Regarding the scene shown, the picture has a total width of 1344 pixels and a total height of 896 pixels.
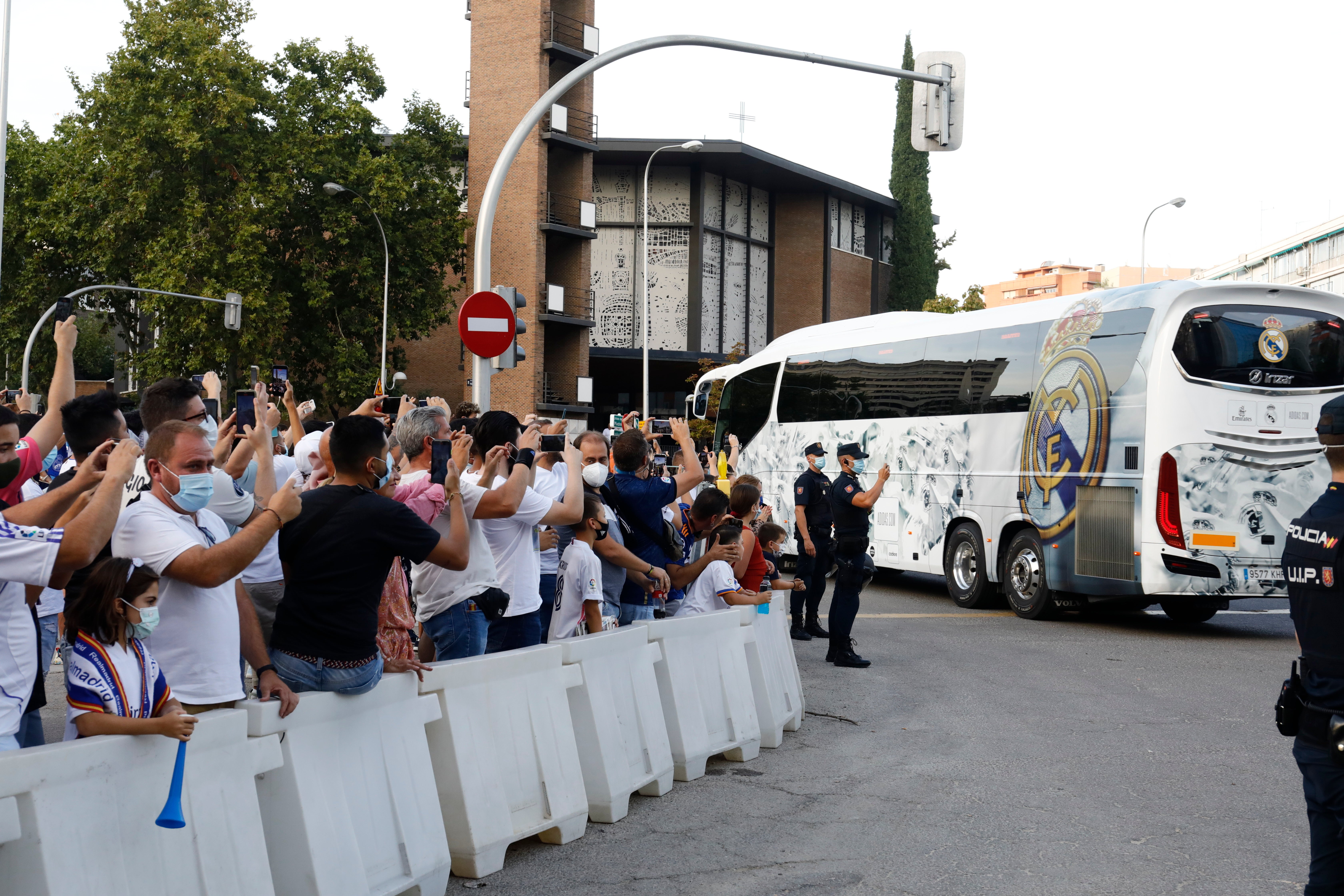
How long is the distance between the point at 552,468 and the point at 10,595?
4479 millimetres

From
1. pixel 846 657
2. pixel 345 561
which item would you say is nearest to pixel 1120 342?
pixel 846 657

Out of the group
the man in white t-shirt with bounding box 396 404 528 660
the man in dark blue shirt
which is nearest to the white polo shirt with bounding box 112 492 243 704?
the man in white t-shirt with bounding box 396 404 528 660

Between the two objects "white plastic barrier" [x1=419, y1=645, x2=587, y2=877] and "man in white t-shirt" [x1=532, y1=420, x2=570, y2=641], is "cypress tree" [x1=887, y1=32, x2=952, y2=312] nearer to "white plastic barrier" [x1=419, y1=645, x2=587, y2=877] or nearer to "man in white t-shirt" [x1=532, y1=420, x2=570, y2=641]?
"man in white t-shirt" [x1=532, y1=420, x2=570, y2=641]

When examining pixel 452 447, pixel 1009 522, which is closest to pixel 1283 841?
pixel 452 447

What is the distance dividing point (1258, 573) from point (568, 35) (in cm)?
3424

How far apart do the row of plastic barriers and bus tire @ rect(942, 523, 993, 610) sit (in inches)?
336

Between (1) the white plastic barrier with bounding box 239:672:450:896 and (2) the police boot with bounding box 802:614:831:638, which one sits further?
(2) the police boot with bounding box 802:614:831:638

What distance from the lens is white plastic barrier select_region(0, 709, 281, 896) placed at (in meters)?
3.20

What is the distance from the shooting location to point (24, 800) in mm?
3215

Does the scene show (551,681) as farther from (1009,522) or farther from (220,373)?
(220,373)

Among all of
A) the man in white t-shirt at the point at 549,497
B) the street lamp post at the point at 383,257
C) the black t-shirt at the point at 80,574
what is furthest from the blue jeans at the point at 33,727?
the street lamp post at the point at 383,257

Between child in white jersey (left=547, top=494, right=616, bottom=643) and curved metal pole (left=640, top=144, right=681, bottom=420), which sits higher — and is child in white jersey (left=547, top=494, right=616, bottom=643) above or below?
below

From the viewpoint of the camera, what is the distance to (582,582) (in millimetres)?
6918

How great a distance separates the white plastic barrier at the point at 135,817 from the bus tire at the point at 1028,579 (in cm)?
1137
